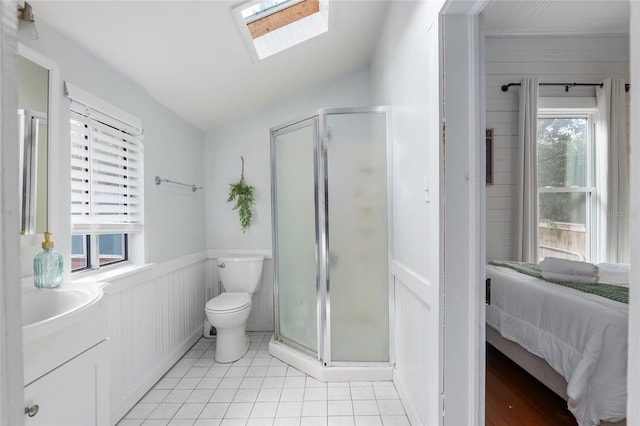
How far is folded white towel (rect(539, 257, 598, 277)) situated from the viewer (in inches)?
66.2

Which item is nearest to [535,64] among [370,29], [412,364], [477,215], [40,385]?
[370,29]

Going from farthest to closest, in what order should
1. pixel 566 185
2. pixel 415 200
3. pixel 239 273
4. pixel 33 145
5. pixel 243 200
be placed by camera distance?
1. pixel 243 200
2. pixel 239 273
3. pixel 566 185
4. pixel 415 200
5. pixel 33 145

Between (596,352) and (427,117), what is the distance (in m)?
1.29

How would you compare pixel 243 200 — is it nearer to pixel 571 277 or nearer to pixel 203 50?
pixel 203 50

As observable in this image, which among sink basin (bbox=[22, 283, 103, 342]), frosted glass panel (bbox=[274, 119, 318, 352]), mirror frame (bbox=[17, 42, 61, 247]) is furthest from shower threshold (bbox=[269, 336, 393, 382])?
mirror frame (bbox=[17, 42, 61, 247])

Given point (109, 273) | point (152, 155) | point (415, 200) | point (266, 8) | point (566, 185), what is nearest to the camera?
point (415, 200)

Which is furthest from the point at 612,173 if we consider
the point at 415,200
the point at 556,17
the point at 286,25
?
the point at 286,25

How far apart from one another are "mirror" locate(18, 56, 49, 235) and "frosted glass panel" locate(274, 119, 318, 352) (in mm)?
1442

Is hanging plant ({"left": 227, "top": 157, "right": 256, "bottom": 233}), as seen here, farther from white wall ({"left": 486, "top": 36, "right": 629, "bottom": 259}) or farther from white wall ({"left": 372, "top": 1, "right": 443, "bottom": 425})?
white wall ({"left": 486, "top": 36, "right": 629, "bottom": 259})

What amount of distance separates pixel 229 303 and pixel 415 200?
1687mm

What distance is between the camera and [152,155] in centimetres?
210

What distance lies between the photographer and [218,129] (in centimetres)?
298

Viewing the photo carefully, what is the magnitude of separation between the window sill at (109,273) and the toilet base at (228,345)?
807mm

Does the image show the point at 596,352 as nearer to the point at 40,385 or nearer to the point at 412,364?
the point at 412,364
